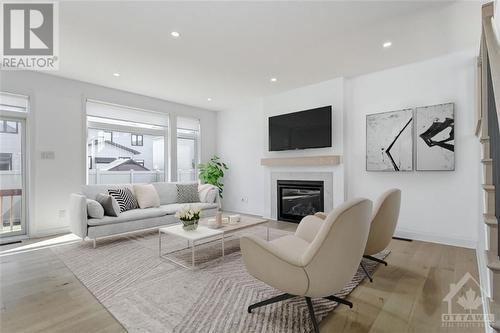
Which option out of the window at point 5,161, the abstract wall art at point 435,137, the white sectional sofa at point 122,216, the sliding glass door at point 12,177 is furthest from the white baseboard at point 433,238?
the window at point 5,161

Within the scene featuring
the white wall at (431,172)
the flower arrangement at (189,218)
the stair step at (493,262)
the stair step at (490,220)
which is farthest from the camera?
the white wall at (431,172)

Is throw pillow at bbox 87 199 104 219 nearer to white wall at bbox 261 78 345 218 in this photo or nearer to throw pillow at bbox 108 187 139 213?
throw pillow at bbox 108 187 139 213

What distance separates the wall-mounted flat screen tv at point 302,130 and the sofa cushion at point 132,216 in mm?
2612

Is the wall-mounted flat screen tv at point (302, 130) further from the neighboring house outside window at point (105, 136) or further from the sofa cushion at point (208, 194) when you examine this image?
the neighboring house outside window at point (105, 136)

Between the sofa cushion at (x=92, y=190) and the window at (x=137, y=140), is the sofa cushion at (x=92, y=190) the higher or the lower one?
the lower one

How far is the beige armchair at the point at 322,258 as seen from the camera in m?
1.54

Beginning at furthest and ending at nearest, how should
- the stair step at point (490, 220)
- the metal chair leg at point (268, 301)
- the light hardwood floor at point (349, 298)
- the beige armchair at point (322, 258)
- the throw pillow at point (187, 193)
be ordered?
the throw pillow at point (187, 193) < the metal chair leg at point (268, 301) < the light hardwood floor at point (349, 298) < the beige armchair at point (322, 258) < the stair step at point (490, 220)

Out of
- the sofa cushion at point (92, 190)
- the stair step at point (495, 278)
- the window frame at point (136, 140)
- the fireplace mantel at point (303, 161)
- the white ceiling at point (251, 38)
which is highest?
the white ceiling at point (251, 38)

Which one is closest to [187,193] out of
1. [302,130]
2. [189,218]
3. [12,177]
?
[189,218]

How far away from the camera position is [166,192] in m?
4.81

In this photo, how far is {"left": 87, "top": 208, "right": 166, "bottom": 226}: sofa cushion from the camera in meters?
3.44

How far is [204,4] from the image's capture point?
7.67ft

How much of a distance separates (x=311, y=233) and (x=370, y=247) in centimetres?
61

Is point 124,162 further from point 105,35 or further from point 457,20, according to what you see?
point 457,20
